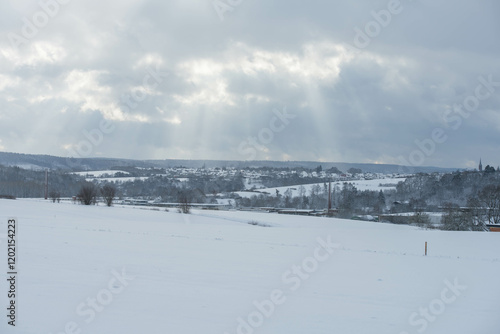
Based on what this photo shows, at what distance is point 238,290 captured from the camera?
12.3 meters

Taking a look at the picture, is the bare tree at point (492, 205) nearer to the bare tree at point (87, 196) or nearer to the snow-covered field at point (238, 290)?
the snow-covered field at point (238, 290)

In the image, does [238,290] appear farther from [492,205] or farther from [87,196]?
[492,205]

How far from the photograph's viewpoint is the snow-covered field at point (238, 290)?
945 cm

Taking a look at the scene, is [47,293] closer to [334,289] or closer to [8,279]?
[8,279]

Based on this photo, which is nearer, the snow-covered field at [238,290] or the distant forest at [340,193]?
the snow-covered field at [238,290]

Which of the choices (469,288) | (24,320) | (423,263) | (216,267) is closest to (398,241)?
(423,263)

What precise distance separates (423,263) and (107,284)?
45.4 ft

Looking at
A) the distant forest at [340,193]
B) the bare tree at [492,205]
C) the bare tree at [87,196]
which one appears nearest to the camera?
the bare tree at [492,205]

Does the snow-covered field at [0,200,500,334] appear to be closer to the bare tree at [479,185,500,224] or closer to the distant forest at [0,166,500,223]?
the bare tree at [479,185,500,224]

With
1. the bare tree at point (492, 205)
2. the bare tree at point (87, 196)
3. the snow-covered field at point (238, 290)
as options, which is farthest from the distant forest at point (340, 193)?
the snow-covered field at point (238, 290)

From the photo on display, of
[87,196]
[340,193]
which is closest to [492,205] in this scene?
[87,196]

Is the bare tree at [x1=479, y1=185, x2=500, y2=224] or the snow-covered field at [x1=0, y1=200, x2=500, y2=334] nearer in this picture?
the snow-covered field at [x1=0, y1=200, x2=500, y2=334]

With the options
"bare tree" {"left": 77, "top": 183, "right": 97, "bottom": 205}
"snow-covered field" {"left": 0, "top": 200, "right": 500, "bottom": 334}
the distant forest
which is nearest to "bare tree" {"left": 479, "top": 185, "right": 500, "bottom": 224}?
the distant forest

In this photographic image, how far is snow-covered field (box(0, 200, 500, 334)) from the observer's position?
31.0 feet
